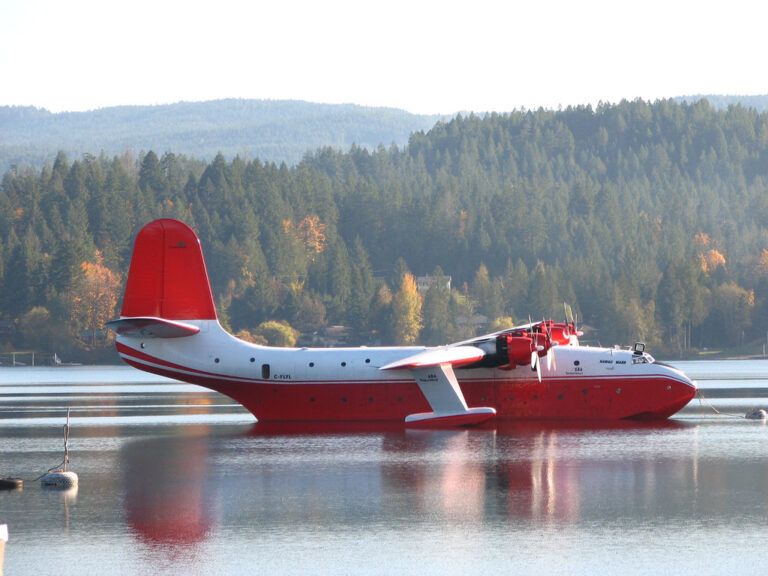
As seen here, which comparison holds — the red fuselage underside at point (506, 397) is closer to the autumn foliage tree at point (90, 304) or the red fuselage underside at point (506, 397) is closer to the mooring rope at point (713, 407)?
the mooring rope at point (713, 407)

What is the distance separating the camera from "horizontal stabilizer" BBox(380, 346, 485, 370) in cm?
4722

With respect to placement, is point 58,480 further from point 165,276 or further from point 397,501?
point 165,276

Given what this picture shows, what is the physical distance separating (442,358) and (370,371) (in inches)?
131

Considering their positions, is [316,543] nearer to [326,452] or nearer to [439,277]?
[326,452]

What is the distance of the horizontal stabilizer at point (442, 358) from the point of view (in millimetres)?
47219

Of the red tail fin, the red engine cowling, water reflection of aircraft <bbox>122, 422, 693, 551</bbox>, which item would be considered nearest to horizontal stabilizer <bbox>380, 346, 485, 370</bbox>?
the red engine cowling

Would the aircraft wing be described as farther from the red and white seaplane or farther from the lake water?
the lake water

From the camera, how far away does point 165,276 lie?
50.0 meters

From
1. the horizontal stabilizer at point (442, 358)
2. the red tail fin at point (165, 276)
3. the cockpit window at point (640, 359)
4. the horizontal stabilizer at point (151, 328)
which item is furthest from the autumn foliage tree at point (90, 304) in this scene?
the cockpit window at point (640, 359)

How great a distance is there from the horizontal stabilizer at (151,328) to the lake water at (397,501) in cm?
389

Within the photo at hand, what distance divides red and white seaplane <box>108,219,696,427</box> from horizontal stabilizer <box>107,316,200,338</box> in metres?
0.07

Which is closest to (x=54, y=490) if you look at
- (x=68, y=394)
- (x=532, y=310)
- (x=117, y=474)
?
(x=117, y=474)

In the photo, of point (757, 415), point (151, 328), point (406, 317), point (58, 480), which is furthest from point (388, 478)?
point (406, 317)

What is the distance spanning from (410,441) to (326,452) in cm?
398
